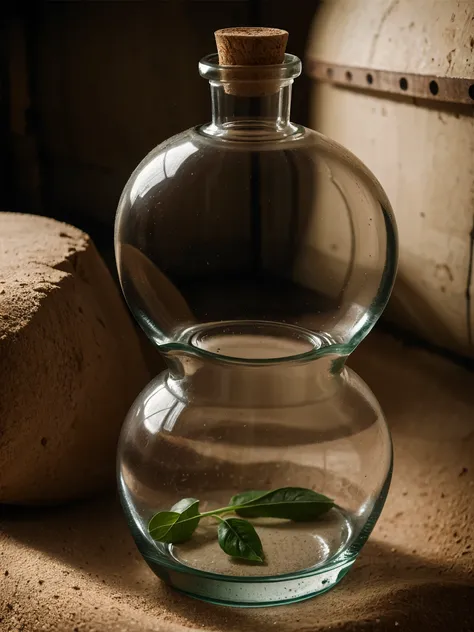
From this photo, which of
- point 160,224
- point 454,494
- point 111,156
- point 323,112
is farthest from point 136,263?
point 111,156

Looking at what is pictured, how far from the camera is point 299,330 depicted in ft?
3.64

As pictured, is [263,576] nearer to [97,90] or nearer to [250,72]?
[250,72]

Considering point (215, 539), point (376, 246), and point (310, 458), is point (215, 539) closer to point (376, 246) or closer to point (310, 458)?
point (310, 458)

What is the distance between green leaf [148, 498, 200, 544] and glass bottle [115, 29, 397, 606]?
1 cm

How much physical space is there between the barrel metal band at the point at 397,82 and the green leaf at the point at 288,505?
592 mm

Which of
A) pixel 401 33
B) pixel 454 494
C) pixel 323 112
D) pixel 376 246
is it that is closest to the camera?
pixel 376 246

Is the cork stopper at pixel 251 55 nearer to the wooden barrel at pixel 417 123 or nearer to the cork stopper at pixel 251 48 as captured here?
the cork stopper at pixel 251 48

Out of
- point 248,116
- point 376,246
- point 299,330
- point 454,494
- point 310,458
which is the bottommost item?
point 454,494

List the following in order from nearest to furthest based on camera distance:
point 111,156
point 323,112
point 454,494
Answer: point 454,494 < point 323,112 < point 111,156

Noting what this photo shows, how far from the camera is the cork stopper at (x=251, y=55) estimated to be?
3.12ft

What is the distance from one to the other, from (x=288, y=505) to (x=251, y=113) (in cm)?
44

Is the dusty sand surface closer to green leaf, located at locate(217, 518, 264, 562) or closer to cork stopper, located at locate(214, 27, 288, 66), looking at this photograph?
green leaf, located at locate(217, 518, 264, 562)

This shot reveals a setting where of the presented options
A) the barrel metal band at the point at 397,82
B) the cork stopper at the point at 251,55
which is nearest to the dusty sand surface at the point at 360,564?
the barrel metal band at the point at 397,82

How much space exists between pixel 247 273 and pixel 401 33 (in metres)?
0.47
